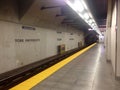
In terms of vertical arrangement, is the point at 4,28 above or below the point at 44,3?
below

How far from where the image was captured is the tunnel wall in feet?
19.6

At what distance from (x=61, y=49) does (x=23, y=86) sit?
9.91 m

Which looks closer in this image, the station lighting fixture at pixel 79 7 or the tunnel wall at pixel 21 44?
the station lighting fixture at pixel 79 7

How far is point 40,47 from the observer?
9.28 metres

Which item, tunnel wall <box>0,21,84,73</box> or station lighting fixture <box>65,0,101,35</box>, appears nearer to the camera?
station lighting fixture <box>65,0,101,35</box>

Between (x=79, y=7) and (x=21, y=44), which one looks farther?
(x=21, y=44)

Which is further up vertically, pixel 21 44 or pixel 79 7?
pixel 79 7

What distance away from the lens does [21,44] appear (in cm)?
713

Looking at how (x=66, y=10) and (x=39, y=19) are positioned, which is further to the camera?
(x=66, y=10)

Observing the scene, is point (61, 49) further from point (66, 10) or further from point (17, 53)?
point (17, 53)

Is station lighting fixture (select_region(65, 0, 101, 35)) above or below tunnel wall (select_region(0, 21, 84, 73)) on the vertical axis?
above

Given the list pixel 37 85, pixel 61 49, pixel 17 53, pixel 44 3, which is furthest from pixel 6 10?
pixel 61 49

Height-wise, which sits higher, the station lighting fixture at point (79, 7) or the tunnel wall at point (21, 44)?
the station lighting fixture at point (79, 7)

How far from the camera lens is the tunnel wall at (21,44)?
235 inches
